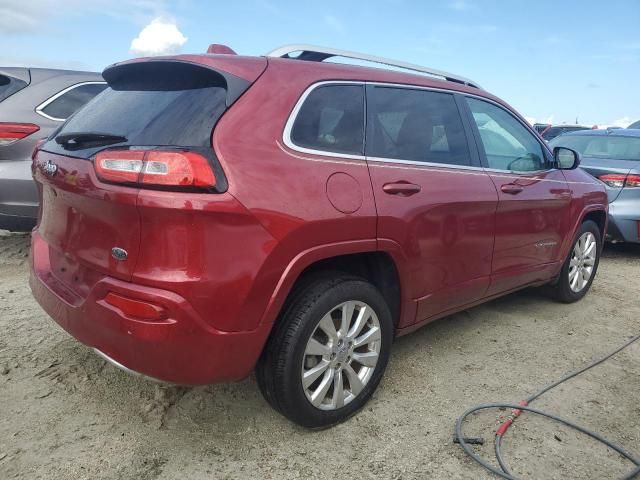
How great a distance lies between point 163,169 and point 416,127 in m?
1.51

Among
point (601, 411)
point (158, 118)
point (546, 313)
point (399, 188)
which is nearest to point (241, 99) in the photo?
point (158, 118)

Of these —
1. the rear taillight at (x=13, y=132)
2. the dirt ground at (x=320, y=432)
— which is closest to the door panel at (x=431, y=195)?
the dirt ground at (x=320, y=432)

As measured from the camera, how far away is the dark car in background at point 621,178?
229 inches

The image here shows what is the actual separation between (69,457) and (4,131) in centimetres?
327

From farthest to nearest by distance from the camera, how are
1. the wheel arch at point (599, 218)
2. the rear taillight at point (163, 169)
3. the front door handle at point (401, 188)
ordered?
the wheel arch at point (599, 218)
the front door handle at point (401, 188)
the rear taillight at point (163, 169)

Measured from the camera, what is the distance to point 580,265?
4543 mm

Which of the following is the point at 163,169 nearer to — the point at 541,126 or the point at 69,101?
the point at 69,101

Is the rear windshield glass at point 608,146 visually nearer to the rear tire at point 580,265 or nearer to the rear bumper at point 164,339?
the rear tire at point 580,265

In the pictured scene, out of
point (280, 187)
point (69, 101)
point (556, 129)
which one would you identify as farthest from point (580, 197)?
point (556, 129)

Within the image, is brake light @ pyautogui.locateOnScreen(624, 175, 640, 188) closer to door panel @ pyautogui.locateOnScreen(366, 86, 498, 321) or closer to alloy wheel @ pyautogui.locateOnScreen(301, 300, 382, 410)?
door panel @ pyautogui.locateOnScreen(366, 86, 498, 321)

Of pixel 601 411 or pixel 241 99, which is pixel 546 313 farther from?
pixel 241 99

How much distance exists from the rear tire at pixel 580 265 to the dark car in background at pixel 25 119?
4.38m

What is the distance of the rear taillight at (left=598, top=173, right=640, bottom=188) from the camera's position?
5822 mm

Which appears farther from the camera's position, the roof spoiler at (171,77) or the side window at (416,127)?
the side window at (416,127)
